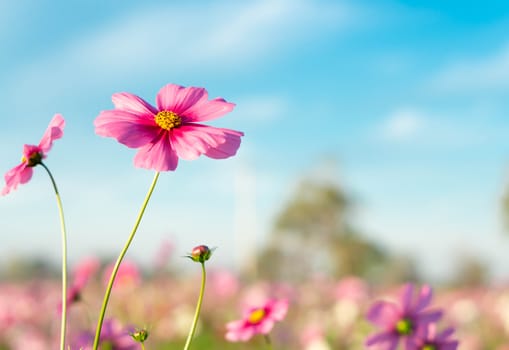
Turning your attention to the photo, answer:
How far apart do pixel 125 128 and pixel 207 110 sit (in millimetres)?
177

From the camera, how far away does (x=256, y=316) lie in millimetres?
1806

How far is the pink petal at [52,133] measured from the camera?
4.00ft

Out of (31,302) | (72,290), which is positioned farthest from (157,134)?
(31,302)

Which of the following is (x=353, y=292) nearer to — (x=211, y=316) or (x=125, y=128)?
(x=211, y=316)

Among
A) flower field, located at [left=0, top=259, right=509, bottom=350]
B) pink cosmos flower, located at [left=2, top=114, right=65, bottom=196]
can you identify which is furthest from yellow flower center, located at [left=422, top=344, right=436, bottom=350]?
pink cosmos flower, located at [left=2, top=114, right=65, bottom=196]

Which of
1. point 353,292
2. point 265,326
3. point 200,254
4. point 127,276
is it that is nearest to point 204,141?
point 200,254

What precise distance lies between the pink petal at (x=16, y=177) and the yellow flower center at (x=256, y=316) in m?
0.75

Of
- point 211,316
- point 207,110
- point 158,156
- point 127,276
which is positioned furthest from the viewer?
point 211,316

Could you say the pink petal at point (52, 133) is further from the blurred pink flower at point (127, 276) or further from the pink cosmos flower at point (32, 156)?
the blurred pink flower at point (127, 276)

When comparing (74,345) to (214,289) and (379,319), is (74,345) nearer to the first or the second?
(379,319)

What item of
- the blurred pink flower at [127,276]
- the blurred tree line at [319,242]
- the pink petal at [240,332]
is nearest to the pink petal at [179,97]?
the pink petal at [240,332]

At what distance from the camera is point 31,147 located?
1.23 metres

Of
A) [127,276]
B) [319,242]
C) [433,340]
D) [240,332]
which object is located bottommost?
[240,332]

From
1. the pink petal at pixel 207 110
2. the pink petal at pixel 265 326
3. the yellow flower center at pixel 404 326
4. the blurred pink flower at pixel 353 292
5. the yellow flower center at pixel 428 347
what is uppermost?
the blurred pink flower at pixel 353 292
